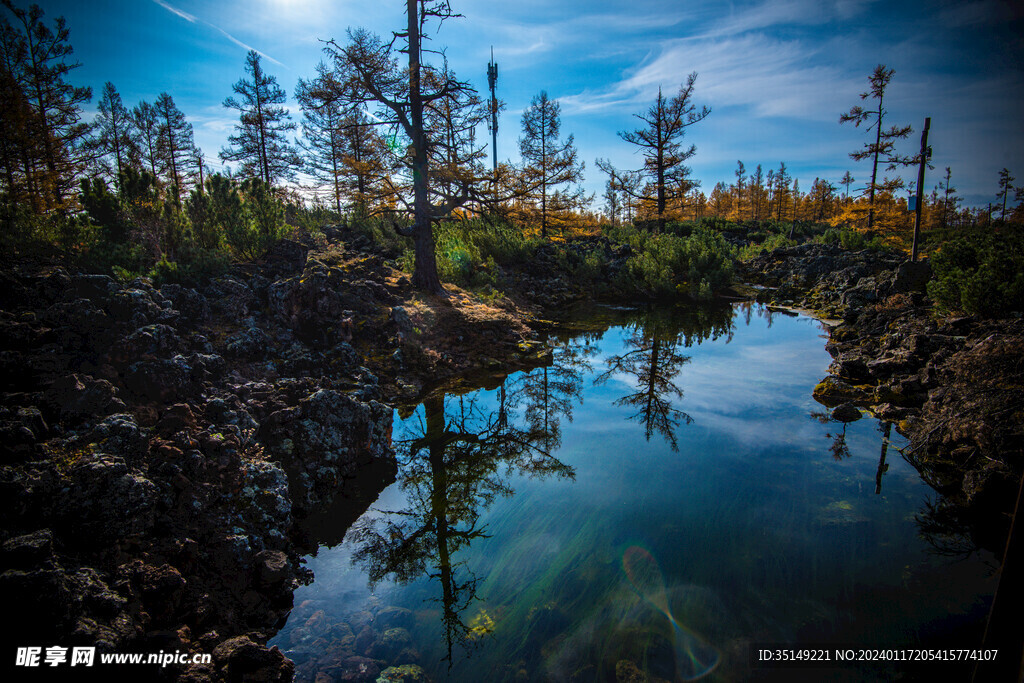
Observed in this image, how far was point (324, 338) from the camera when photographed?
8.94 meters

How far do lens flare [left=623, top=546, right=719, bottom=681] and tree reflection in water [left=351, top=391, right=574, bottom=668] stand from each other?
1.61 metres

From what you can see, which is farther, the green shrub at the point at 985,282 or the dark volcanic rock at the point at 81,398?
the green shrub at the point at 985,282

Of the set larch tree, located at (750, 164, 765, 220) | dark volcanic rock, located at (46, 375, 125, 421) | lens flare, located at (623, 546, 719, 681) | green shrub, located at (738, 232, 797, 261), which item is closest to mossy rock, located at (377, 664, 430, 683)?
lens flare, located at (623, 546, 719, 681)

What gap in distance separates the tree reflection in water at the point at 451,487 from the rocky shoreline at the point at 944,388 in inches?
194

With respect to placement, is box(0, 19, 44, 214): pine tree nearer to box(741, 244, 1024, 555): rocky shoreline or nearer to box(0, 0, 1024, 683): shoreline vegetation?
box(0, 0, 1024, 683): shoreline vegetation

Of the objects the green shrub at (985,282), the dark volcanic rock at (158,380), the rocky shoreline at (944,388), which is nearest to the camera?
the rocky shoreline at (944,388)

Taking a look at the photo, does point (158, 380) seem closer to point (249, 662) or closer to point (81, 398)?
point (81, 398)

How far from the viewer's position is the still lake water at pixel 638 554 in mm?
3338

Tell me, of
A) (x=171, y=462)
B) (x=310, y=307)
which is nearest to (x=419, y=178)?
(x=310, y=307)

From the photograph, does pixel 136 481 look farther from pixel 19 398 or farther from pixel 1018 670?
pixel 1018 670

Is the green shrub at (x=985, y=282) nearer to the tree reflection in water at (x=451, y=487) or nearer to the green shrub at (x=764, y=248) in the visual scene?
the tree reflection in water at (x=451, y=487)

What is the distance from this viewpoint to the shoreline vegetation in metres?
3.24

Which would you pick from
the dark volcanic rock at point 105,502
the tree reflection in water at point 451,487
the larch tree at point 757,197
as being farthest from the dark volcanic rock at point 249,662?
the larch tree at point 757,197

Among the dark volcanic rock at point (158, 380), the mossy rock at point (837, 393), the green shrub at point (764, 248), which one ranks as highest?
the green shrub at point (764, 248)
